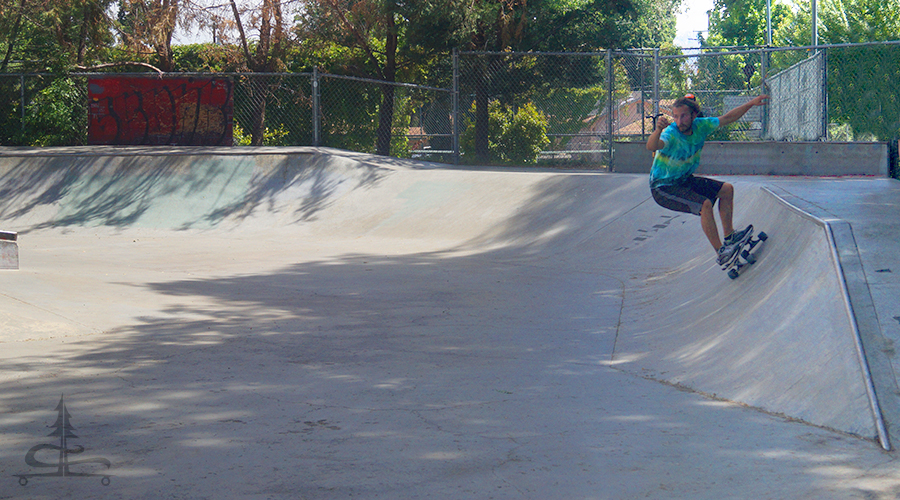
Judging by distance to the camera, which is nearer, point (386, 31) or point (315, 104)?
point (315, 104)

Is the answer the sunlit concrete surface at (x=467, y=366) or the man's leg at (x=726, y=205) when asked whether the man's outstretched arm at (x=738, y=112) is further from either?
the sunlit concrete surface at (x=467, y=366)

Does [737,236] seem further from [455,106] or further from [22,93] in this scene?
[22,93]

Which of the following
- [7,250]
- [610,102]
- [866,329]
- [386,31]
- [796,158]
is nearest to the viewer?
[866,329]

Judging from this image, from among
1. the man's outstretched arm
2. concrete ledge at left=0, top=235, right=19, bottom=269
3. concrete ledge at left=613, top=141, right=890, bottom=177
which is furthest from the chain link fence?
the man's outstretched arm

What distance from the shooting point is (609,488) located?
9.48ft

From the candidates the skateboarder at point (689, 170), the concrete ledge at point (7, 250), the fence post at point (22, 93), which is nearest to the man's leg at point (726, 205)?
the skateboarder at point (689, 170)

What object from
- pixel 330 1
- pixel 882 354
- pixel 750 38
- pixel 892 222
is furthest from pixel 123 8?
pixel 750 38

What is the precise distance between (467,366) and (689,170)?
2.97 meters

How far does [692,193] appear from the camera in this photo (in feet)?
21.9

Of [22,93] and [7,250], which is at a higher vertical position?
[22,93]

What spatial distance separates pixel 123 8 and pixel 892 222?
57.4 ft

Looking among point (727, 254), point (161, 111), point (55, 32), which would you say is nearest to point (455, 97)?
point (161, 111)

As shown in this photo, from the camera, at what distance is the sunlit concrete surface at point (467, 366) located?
9.90 ft

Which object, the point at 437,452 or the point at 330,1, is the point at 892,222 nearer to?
the point at 437,452
